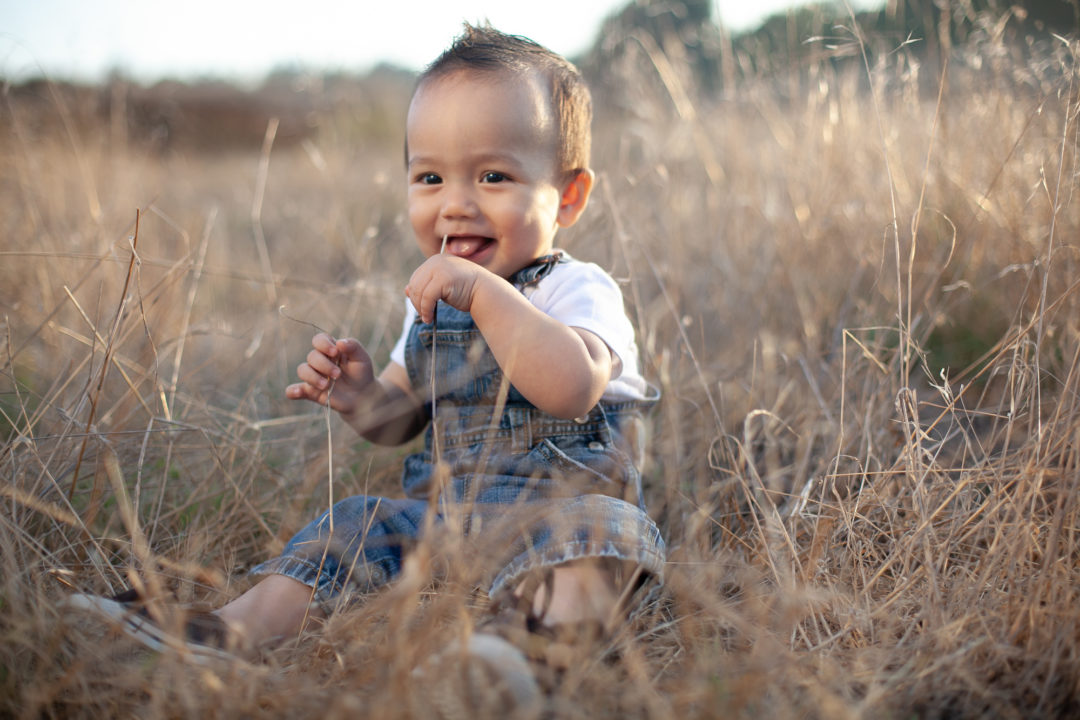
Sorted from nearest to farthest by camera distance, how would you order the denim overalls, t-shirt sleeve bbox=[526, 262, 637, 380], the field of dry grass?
the field of dry grass < the denim overalls < t-shirt sleeve bbox=[526, 262, 637, 380]

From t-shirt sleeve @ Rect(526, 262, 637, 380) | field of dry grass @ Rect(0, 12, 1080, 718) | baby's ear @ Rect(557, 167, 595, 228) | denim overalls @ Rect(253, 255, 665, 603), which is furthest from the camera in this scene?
baby's ear @ Rect(557, 167, 595, 228)

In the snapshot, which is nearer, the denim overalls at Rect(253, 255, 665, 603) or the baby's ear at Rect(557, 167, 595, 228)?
the denim overalls at Rect(253, 255, 665, 603)

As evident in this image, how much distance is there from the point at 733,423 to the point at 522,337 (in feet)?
2.78

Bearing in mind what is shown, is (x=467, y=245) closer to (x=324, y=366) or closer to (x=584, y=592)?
(x=324, y=366)

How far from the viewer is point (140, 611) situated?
3.23 ft

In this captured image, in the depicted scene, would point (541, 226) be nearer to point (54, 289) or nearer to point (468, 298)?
point (468, 298)

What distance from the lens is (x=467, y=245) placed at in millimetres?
1265

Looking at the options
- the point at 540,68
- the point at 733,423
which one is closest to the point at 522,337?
the point at 540,68

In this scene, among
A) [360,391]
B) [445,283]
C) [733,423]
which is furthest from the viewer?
[733,423]

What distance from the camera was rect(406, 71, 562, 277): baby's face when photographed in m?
1.22

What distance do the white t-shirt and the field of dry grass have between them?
228mm

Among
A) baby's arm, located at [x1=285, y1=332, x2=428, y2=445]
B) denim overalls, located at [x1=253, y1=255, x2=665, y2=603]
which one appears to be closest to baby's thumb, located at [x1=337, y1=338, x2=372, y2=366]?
baby's arm, located at [x1=285, y1=332, x2=428, y2=445]

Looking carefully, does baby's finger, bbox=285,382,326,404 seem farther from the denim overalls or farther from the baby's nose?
the baby's nose

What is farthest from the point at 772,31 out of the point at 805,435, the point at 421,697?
the point at 421,697
